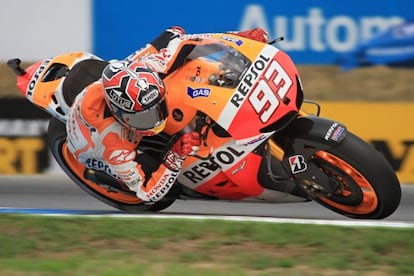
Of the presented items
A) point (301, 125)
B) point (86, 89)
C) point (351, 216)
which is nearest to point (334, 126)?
point (301, 125)

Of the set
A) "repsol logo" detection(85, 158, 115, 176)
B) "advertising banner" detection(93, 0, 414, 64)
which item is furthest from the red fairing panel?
"advertising banner" detection(93, 0, 414, 64)

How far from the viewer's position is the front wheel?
5.92 m

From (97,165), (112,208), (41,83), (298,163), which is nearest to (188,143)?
(298,163)

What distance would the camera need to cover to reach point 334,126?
597cm

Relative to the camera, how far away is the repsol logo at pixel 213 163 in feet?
19.9

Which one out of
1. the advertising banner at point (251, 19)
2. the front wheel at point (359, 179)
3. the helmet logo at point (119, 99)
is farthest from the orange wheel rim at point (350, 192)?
the advertising banner at point (251, 19)

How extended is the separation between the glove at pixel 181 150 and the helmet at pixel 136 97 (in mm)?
182

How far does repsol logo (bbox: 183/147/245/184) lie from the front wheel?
478mm

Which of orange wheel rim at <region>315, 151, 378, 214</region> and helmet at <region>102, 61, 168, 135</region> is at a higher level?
helmet at <region>102, 61, 168, 135</region>

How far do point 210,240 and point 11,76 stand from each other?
444cm

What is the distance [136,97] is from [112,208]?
1635mm

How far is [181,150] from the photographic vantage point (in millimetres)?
6035

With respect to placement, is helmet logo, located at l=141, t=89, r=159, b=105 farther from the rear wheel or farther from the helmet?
the rear wheel

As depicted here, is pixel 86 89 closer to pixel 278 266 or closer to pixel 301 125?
pixel 301 125
